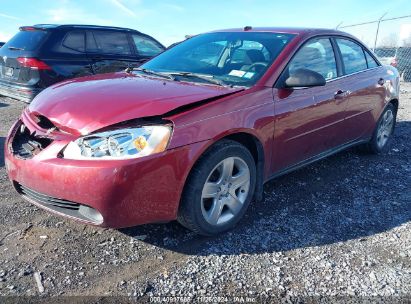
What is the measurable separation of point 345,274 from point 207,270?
3.12 feet

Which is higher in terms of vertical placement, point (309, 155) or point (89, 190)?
point (89, 190)

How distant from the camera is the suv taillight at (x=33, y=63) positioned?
6.16 meters

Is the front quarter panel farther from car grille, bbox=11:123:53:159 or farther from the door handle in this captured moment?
the door handle

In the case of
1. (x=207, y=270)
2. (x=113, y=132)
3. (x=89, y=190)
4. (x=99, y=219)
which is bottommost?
(x=207, y=270)

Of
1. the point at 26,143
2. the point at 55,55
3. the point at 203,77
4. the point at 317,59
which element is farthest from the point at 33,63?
the point at 317,59

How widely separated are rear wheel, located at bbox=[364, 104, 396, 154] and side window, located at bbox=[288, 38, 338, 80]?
1.47m

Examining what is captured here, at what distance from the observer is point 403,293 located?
98.0 inches

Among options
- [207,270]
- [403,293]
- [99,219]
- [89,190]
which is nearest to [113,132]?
[89,190]

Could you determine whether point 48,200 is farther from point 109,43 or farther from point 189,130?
point 109,43

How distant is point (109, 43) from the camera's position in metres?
7.51

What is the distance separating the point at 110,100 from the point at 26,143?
2.44 ft

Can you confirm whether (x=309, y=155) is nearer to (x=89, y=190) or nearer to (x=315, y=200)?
(x=315, y=200)

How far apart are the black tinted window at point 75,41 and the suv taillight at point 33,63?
25.7 inches

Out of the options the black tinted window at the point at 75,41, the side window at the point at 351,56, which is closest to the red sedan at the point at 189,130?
the side window at the point at 351,56
